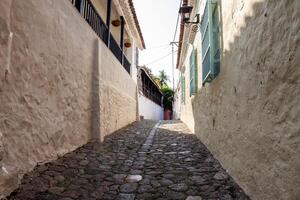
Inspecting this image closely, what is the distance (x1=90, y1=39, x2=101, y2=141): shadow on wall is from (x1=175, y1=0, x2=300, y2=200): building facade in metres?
2.89

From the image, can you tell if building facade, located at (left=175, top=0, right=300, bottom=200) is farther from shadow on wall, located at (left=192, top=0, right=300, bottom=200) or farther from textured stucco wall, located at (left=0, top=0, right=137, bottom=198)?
textured stucco wall, located at (left=0, top=0, right=137, bottom=198)

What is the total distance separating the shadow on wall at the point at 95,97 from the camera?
5917mm

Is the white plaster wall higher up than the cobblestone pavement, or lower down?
higher up

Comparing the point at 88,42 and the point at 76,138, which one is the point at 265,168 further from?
the point at 88,42

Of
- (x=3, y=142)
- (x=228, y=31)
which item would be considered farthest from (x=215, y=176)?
(x=3, y=142)

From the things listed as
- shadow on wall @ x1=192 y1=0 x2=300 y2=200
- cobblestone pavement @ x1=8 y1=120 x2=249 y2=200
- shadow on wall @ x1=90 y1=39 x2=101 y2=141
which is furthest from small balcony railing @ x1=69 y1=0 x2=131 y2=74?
shadow on wall @ x1=192 y1=0 x2=300 y2=200

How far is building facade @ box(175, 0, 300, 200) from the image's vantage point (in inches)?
71.9

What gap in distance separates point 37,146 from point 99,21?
439 cm

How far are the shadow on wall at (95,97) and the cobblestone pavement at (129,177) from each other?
0.84m

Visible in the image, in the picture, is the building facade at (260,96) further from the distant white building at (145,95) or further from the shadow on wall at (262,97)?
the distant white building at (145,95)

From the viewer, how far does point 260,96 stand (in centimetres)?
239

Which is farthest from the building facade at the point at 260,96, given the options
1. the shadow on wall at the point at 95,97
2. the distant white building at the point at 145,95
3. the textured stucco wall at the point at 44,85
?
the distant white building at the point at 145,95

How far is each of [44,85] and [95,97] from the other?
2.36 metres

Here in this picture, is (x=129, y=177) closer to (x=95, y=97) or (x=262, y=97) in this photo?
(x=262, y=97)
